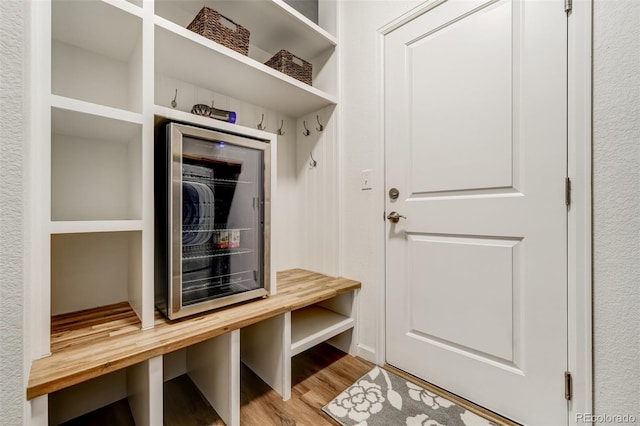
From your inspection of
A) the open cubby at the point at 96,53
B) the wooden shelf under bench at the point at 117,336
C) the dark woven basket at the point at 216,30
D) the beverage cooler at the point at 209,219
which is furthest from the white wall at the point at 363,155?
the open cubby at the point at 96,53

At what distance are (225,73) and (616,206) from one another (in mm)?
1793

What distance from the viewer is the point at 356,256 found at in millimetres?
1778

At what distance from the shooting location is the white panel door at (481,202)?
3.63ft

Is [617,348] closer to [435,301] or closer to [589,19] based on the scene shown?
[435,301]

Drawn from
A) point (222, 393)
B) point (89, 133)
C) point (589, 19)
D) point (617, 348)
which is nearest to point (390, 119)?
point (589, 19)

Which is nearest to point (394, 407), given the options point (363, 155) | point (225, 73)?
point (363, 155)

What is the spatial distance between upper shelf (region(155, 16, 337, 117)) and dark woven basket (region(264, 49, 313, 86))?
3.9 inches

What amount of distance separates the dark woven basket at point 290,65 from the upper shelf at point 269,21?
0.59 ft

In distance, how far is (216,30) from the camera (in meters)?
1.31

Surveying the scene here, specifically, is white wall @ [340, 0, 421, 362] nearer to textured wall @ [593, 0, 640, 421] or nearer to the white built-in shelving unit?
the white built-in shelving unit

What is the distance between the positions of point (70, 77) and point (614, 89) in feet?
7.12

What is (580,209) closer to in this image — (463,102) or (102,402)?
(463,102)

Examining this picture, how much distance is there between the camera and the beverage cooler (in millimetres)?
1111

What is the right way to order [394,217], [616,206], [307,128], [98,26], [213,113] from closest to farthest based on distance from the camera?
[616,206] < [98,26] < [213,113] < [394,217] < [307,128]
